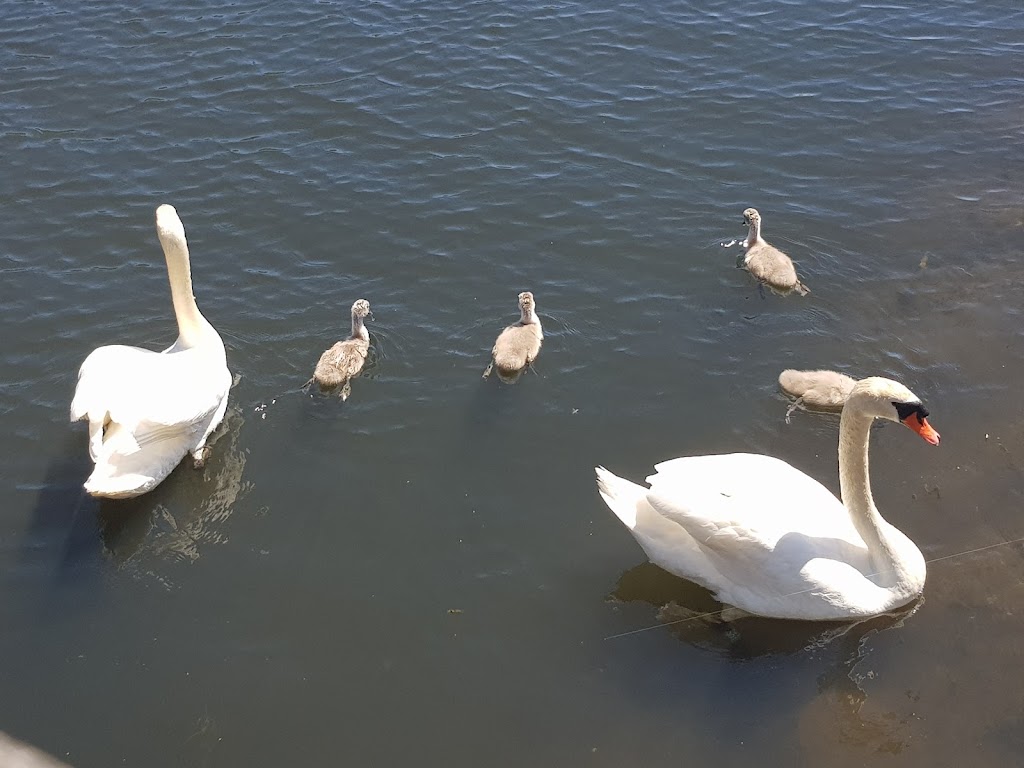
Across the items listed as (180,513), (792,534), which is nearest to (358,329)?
(180,513)

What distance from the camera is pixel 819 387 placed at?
9.89m

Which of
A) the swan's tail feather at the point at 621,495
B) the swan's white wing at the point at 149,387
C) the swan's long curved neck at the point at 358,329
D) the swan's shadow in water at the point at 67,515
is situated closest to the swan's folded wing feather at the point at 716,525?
the swan's tail feather at the point at 621,495

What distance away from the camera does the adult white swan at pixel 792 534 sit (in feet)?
25.6

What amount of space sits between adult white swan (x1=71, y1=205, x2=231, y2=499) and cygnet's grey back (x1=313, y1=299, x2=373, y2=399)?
95 cm

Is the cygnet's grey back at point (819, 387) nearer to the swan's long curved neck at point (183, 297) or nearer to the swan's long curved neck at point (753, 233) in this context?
the swan's long curved neck at point (753, 233)

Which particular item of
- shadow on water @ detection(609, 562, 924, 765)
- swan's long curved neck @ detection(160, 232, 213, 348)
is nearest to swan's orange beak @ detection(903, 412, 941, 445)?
shadow on water @ detection(609, 562, 924, 765)

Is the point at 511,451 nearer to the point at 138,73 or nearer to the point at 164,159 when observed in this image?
the point at 164,159

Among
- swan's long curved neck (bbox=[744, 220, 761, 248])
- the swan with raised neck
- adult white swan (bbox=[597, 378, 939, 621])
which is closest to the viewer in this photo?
adult white swan (bbox=[597, 378, 939, 621])

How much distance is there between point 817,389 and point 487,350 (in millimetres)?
3451

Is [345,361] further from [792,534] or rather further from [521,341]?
[792,534]

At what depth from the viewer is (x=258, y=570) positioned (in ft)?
28.4

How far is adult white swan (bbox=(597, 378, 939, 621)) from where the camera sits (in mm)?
7801

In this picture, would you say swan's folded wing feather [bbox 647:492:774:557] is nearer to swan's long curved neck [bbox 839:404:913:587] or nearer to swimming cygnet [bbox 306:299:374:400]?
swan's long curved neck [bbox 839:404:913:587]

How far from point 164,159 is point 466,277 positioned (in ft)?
16.8
